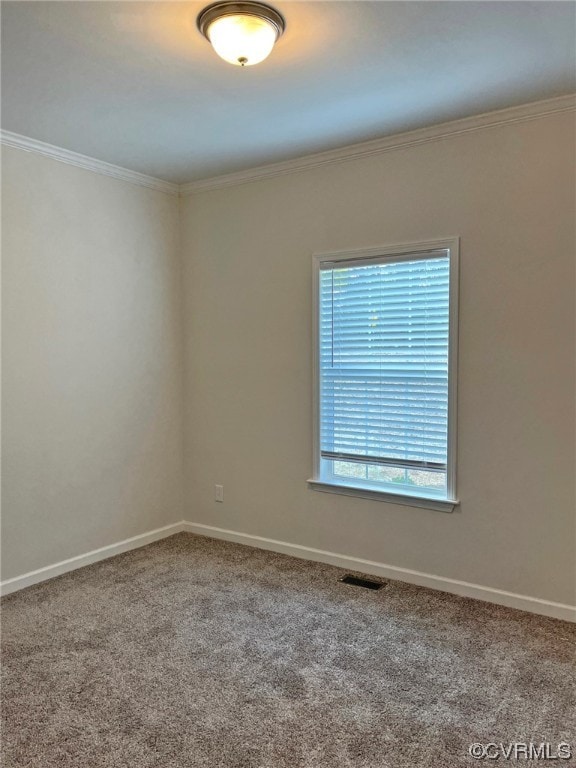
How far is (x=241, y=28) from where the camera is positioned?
2.17m

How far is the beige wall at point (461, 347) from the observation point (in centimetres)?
302

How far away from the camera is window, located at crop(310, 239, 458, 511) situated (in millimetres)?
3377

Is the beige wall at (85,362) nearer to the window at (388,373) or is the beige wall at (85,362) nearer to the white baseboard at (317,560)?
the white baseboard at (317,560)

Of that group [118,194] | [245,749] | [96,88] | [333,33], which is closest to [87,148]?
[118,194]

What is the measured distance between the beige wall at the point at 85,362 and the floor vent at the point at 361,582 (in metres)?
1.60

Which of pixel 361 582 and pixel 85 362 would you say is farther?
pixel 85 362

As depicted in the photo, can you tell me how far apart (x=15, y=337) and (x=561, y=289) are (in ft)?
10.1

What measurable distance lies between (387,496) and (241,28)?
2.61 meters

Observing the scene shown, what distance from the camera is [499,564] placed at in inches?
127

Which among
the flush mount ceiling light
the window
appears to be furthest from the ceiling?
the window

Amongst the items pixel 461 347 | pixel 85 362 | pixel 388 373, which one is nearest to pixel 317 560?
pixel 388 373

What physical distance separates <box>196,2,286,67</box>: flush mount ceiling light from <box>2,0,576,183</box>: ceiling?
0.17 feet

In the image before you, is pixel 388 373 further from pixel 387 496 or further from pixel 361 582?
pixel 361 582

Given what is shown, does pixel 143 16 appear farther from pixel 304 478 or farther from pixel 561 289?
pixel 304 478
